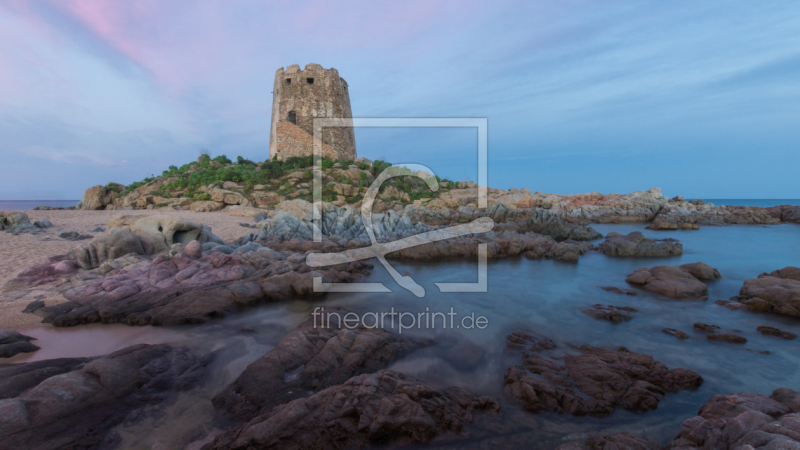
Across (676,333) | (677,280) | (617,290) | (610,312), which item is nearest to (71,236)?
(610,312)

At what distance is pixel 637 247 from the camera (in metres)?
16.8

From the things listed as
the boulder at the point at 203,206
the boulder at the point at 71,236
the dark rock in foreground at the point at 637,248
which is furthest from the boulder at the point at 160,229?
the dark rock in foreground at the point at 637,248

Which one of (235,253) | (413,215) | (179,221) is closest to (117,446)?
(235,253)

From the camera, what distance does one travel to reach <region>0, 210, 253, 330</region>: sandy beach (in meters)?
7.12

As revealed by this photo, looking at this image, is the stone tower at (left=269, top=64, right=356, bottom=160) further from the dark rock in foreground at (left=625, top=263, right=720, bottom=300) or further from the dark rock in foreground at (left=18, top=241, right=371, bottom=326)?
the dark rock in foreground at (left=625, top=263, right=720, bottom=300)

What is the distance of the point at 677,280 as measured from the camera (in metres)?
10.4

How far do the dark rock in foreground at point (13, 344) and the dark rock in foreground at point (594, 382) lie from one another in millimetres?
8577

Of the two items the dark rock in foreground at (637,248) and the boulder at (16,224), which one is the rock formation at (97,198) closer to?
the boulder at (16,224)

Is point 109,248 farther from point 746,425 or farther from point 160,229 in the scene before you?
point 746,425

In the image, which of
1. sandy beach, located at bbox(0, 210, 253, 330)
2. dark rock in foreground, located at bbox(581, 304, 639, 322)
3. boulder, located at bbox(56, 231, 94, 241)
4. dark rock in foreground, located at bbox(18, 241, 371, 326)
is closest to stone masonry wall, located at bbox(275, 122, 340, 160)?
sandy beach, located at bbox(0, 210, 253, 330)

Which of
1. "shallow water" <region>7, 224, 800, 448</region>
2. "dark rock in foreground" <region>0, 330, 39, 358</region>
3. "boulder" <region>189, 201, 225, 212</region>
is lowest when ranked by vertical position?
"shallow water" <region>7, 224, 800, 448</region>

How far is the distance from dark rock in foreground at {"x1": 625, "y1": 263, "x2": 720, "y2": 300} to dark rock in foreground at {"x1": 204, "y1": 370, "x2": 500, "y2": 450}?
9.25m

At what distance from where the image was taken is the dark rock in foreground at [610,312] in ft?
27.5

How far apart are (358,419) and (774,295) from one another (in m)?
11.4
